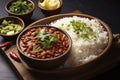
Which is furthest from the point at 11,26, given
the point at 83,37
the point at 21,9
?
the point at 83,37

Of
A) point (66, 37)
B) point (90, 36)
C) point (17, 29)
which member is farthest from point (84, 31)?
point (17, 29)

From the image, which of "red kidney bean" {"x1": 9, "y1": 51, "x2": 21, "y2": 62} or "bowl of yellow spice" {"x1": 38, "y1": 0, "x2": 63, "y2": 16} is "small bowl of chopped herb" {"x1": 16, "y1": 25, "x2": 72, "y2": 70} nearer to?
"red kidney bean" {"x1": 9, "y1": 51, "x2": 21, "y2": 62}

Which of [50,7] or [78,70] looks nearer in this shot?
[78,70]

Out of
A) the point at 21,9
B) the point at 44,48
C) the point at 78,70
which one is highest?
the point at 21,9

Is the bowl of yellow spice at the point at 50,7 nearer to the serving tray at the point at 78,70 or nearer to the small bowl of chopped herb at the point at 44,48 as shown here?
the small bowl of chopped herb at the point at 44,48

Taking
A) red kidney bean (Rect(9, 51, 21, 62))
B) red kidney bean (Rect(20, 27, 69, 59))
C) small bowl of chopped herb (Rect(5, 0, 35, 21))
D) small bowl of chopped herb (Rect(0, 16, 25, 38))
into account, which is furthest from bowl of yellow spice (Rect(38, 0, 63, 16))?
red kidney bean (Rect(9, 51, 21, 62))

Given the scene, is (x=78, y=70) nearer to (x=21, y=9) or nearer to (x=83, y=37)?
(x=83, y=37)
